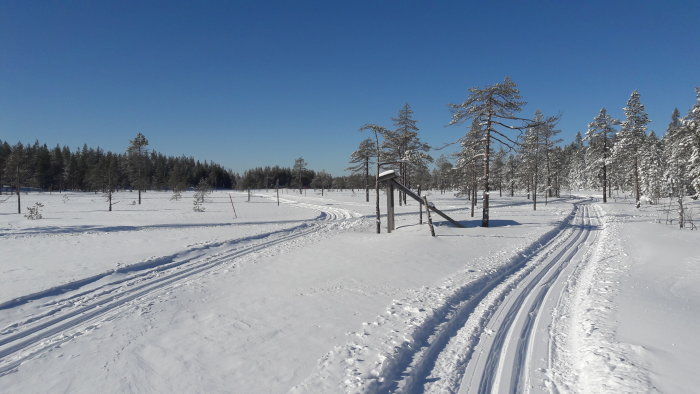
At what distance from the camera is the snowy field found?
420 centimetres

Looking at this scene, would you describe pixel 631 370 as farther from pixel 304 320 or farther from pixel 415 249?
pixel 415 249

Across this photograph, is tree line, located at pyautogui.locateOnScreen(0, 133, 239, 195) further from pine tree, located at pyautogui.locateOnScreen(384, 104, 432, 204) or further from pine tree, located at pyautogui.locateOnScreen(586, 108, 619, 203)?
pine tree, located at pyautogui.locateOnScreen(586, 108, 619, 203)

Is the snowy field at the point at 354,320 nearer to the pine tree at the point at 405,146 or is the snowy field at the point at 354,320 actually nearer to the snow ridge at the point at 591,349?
the snow ridge at the point at 591,349

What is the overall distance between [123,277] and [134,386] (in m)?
6.56

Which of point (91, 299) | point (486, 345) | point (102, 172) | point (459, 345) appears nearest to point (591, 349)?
point (486, 345)

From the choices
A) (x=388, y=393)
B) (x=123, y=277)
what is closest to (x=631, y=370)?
(x=388, y=393)

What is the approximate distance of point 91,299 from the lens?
7.46 metres

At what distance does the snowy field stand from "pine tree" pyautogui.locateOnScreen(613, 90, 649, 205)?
1113 inches

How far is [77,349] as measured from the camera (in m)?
5.14

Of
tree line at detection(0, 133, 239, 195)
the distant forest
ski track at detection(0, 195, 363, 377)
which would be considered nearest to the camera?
ski track at detection(0, 195, 363, 377)

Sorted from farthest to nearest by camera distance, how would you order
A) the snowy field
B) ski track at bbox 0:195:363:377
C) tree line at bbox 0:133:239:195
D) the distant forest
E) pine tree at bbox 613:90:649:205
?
tree line at bbox 0:133:239:195 < the distant forest < pine tree at bbox 613:90:649:205 < ski track at bbox 0:195:363:377 < the snowy field

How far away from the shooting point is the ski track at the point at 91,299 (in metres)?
5.43

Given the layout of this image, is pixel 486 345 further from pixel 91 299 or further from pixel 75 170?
pixel 75 170

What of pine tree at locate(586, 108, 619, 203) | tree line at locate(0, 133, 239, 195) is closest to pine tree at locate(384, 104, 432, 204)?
pine tree at locate(586, 108, 619, 203)
